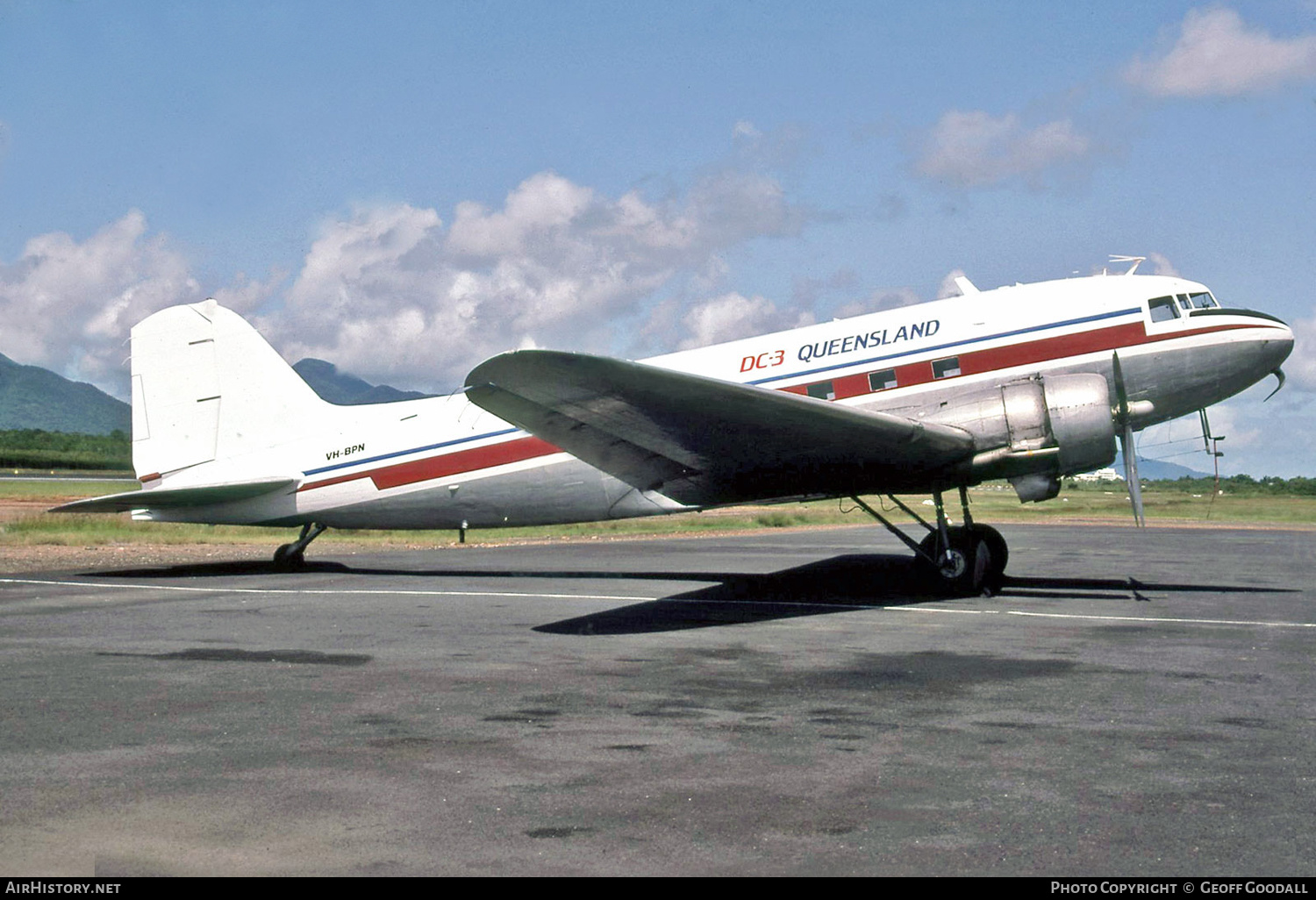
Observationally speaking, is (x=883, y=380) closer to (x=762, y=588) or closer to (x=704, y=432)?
(x=762, y=588)

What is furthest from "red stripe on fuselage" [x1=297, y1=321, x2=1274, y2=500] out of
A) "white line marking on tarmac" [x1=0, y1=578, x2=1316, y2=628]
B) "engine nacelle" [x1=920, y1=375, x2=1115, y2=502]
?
"white line marking on tarmac" [x1=0, y1=578, x2=1316, y2=628]

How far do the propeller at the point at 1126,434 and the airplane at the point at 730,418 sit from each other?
0.04 metres

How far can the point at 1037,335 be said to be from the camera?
16172 mm

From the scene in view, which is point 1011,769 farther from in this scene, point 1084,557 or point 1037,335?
point 1084,557

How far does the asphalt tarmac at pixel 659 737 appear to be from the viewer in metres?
4.90

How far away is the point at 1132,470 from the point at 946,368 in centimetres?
299

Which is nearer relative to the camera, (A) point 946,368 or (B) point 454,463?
(A) point 946,368

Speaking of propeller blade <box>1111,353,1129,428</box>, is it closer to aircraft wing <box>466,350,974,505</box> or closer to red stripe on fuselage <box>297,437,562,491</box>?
aircraft wing <box>466,350,974,505</box>

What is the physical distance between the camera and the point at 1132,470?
603 inches

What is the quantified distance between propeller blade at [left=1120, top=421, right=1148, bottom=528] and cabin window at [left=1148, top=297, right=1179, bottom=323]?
5.53ft

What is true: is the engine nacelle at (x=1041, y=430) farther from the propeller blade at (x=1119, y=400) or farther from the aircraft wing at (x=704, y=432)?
the aircraft wing at (x=704, y=432)

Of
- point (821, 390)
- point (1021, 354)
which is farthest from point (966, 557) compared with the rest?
point (821, 390)

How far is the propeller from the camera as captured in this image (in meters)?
15.3
